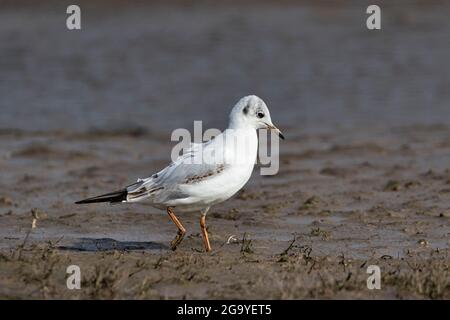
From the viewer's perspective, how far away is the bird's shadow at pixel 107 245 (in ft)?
26.9

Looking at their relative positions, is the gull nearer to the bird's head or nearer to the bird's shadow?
the bird's head

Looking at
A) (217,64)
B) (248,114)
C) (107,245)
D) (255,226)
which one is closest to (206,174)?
(248,114)

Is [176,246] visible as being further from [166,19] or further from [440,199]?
[166,19]

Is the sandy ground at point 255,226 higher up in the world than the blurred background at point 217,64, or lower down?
lower down

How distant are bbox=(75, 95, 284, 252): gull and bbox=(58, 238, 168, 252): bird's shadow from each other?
0.33 m

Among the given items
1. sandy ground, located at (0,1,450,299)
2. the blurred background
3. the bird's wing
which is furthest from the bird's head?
the blurred background

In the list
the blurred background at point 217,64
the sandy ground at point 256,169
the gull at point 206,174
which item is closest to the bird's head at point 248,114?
the gull at point 206,174

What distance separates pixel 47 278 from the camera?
6.60 meters

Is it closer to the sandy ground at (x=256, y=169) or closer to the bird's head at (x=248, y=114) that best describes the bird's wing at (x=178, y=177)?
the bird's head at (x=248, y=114)

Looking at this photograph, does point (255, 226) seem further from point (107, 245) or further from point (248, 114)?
point (107, 245)

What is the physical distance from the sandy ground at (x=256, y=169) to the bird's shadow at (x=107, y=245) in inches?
1.2

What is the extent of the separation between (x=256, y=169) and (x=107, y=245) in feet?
13.5

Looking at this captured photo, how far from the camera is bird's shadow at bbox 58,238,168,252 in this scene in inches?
323
